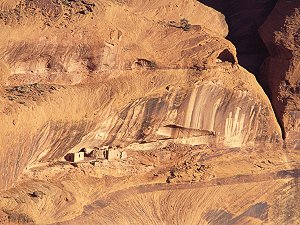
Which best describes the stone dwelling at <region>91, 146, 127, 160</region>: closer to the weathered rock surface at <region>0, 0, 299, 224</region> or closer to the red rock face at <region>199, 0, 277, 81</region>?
the weathered rock surface at <region>0, 0, 299, 224</region>

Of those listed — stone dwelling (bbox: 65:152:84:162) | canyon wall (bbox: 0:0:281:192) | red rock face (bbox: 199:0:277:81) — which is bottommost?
stone dwelling (bbox: 65:152:84:162)

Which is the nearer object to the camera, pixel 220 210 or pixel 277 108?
pixel 220 210

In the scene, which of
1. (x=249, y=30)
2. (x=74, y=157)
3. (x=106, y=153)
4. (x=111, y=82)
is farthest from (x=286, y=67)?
(x=74, y=157)

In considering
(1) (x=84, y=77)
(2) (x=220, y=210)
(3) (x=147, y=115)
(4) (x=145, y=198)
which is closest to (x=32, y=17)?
(1) (x=84, y=77)

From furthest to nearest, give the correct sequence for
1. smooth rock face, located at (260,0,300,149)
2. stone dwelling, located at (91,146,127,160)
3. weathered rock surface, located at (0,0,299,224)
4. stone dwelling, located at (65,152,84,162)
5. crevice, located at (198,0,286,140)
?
crevice, located at (198,0,286,140) → smooth rock face, located at (260,0,300,149) → stone dwelling, located at (91,146,127,160) → stone dwelling, located at (65,152,84,162) → weathered rock surface, located at (0,0,299,224)

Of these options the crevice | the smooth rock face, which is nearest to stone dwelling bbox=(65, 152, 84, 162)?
the smooth rock face

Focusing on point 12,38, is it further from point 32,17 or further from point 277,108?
point 277,108

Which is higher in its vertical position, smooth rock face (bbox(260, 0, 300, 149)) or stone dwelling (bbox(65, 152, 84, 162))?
smooth rock face (bbox(260, 0, 300, 149))

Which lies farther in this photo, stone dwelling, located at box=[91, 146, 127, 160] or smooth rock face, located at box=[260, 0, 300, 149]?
smooth rock face, located at box=[260, 0, 300, 149]
